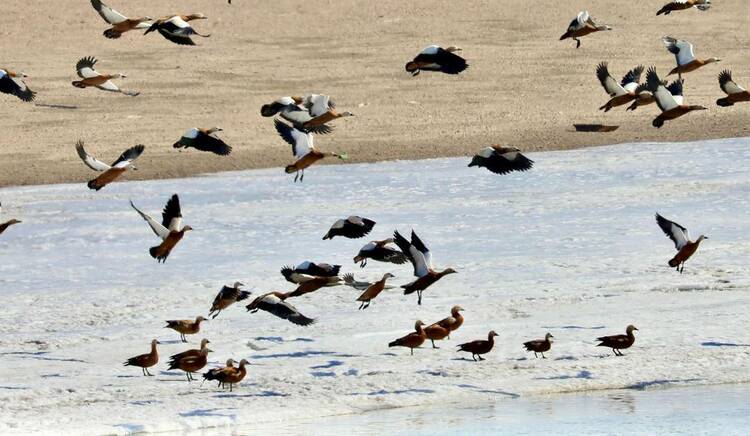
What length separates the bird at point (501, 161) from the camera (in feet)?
44.8

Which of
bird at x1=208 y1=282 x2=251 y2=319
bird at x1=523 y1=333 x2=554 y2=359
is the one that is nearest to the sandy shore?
bird at x1=208 y1=282 x2=251 y2=319

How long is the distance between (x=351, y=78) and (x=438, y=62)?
14197mm

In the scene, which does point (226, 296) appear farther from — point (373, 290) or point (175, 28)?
point (175, 28)

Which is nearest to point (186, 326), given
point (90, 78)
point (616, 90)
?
point (90, 78)

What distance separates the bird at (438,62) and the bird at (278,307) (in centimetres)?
220

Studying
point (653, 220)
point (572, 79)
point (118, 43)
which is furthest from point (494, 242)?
point (118, 43)

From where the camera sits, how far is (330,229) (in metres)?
14.1

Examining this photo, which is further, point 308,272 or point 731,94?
point 731,94

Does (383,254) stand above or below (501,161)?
below

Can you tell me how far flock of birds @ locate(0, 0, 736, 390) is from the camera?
1286cm

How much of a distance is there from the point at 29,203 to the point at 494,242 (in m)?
5.96

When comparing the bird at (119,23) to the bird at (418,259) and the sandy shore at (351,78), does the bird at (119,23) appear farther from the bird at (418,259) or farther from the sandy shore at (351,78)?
the sandy shore at (351,78)

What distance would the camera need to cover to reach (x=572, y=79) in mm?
28078

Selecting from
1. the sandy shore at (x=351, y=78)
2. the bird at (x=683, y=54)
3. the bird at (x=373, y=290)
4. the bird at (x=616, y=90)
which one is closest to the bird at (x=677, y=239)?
the bird at (x=616, y=90)
